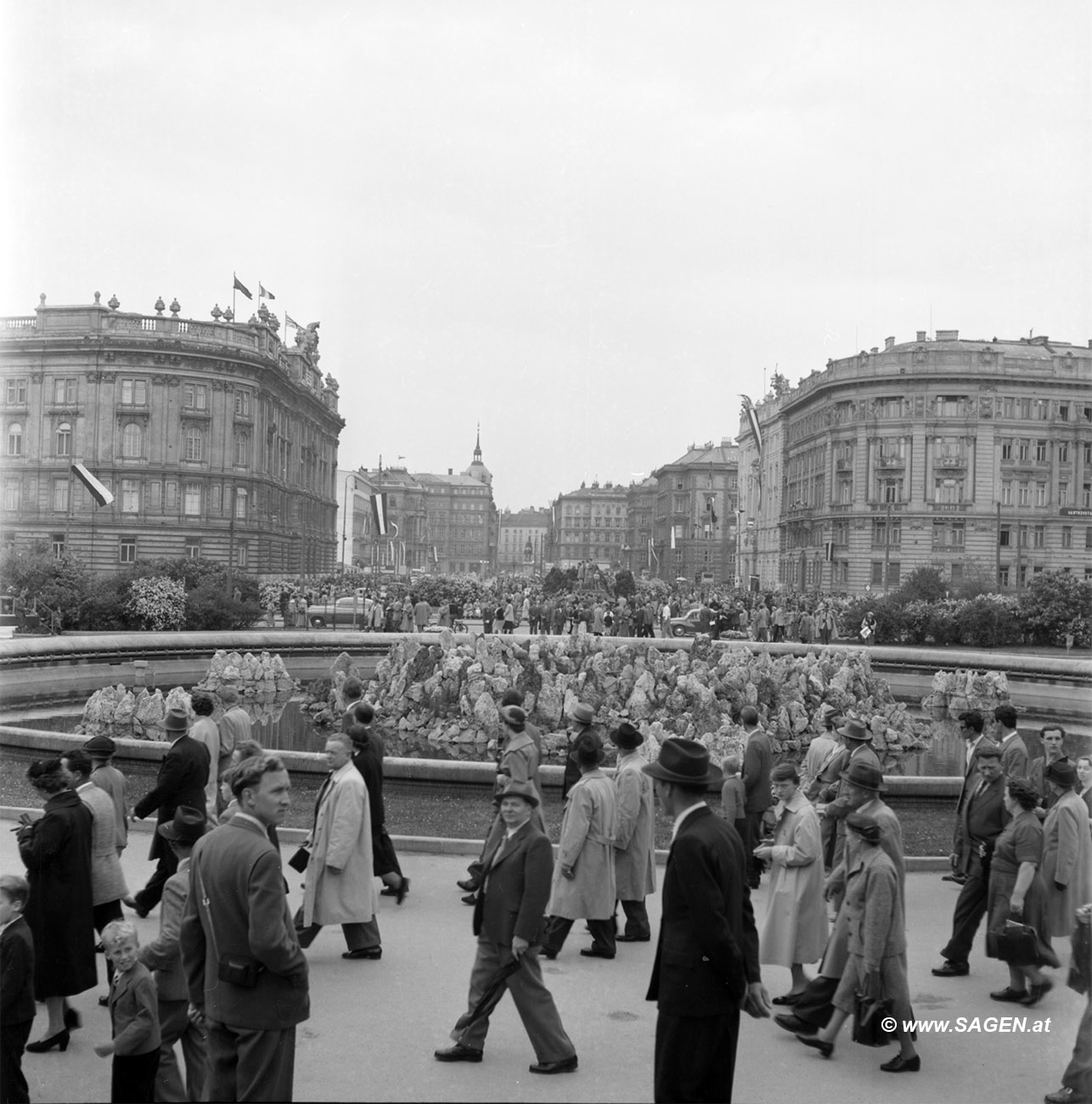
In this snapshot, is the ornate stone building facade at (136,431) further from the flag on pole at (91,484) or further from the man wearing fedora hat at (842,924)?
the man wearing fedora hat at (842,924)

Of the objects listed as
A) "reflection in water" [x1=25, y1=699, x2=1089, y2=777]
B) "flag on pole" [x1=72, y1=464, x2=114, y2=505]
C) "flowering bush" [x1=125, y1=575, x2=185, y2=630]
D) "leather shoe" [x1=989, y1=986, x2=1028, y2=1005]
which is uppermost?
"flag on pole" [x1=72, y1=464, x2=114, y2=505]

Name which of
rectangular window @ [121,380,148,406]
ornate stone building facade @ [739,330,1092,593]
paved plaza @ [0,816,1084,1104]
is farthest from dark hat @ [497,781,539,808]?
rectangular window @ [121,380,148,406]

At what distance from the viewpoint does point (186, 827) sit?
5.73m

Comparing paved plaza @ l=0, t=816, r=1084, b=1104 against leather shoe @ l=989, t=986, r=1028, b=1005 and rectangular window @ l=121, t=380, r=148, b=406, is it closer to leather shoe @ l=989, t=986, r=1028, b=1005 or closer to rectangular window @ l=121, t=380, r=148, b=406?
leather shoe @ l=989, t=986, r=1028, b=1005

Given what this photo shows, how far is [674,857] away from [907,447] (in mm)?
72278

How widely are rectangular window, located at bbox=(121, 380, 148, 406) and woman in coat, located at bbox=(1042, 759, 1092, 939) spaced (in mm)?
65393

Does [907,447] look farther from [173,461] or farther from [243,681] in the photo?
[243,681]

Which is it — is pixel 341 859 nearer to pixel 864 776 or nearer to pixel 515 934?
pixel 515 934

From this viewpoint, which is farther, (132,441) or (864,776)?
(132,441)

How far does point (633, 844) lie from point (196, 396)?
211 ft

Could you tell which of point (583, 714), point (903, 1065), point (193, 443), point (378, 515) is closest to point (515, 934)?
point (903, 1065)

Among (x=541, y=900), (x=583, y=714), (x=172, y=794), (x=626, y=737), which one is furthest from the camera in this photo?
(x=583, y=714)

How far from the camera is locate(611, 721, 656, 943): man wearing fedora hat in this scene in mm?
8141

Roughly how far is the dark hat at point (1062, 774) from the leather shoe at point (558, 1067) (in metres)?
3.30
